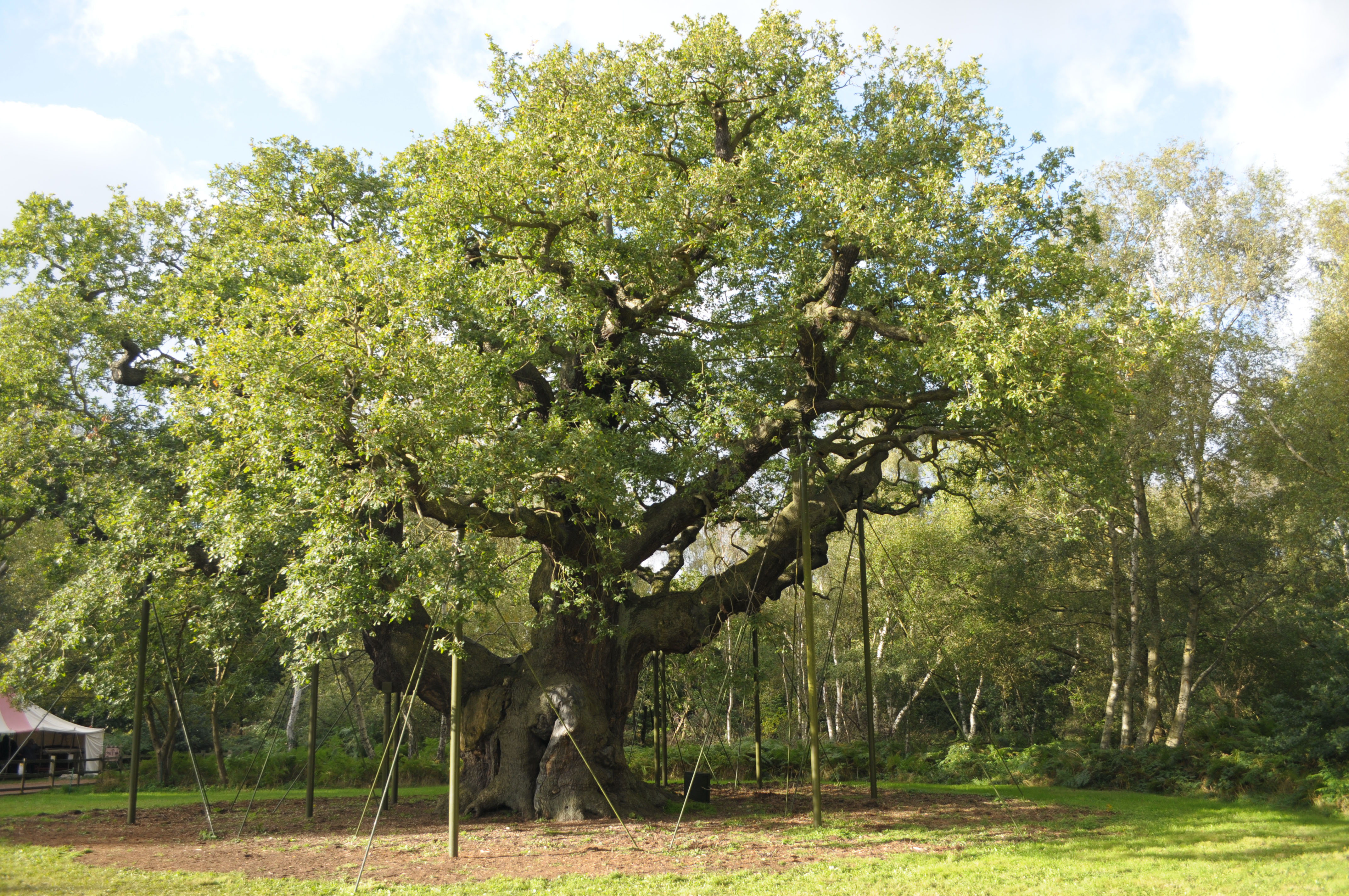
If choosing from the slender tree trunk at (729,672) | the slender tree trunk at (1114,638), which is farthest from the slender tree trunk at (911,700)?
the slender tree trunk at (729,672)

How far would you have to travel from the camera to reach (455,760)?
9.46 meters

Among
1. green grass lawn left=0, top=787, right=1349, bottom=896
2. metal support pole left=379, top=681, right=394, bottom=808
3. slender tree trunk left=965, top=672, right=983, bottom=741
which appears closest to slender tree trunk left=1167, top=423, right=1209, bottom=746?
slender tree trunk left=965, top=672, right=983, bottom=741

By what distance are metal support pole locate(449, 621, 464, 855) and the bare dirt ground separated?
0.72 ft

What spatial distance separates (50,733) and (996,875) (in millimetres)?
27313

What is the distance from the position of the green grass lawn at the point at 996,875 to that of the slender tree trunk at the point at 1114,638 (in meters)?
9.19

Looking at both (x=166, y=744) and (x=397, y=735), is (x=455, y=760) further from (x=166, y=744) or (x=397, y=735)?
(x=166, y=744)

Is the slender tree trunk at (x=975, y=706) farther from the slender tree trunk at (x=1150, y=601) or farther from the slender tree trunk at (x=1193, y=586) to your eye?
the slender tree trunk at (x=1193, y=586)

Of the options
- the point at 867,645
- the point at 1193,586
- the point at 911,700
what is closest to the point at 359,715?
the point at 911,700

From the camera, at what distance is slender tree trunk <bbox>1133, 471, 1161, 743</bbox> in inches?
721

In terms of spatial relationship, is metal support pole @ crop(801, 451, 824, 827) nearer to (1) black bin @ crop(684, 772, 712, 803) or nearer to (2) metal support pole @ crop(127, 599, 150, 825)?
(1) black bin @ crop(684, 772, 712, 803)

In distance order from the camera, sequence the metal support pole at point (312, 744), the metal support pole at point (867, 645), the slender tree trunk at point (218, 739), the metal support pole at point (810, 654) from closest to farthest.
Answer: the metal support pole at point (810, 654) → the metal support pole at point (312, 744) → the metal support pole at point (867, 645) → the slender tree trunk at point (218, 739)

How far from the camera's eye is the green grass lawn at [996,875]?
24.1 ft

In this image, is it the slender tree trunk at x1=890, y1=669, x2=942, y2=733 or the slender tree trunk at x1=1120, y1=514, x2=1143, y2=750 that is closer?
the slender tree trunk at x1=1120, y1=514, x2=1143, y2=750

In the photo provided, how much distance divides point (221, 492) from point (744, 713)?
960 inches
